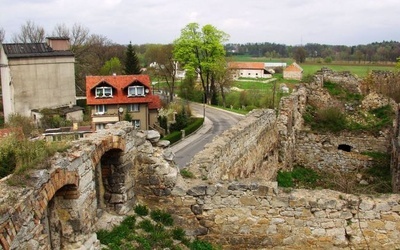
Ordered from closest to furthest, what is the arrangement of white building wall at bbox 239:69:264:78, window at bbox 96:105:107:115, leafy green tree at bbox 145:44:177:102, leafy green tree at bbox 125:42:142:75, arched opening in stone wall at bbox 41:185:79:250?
arched opening in stone wall at bbox 41:185:79:250 < window at bbox 96:105:107:115 < leafy green tree at bbox 125:42:142:75 < leafy green tree at bbox 145:44:177:102 < white building wall at bbox 239:69:264:78

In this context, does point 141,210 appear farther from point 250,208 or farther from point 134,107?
point 134,107

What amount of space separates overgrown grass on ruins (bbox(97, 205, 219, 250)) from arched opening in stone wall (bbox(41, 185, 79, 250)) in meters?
0.88

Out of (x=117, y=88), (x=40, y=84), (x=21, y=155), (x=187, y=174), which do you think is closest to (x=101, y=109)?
(x=117, y=88)

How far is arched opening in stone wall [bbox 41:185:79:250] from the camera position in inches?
271

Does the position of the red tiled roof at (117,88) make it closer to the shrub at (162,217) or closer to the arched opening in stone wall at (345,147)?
the arched opening in stone wall at (345,147)

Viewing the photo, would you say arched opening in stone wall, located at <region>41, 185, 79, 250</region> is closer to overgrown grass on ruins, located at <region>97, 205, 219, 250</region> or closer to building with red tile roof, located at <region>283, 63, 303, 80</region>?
overgrown grass on ruins, located at <region>97, 205, 219, 250</region>

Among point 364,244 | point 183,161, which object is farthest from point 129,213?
point 183,161

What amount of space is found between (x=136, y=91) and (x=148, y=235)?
117ft

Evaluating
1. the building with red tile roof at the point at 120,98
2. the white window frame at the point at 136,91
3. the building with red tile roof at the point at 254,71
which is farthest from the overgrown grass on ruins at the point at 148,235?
the building with red tile roof at the point at 254,71

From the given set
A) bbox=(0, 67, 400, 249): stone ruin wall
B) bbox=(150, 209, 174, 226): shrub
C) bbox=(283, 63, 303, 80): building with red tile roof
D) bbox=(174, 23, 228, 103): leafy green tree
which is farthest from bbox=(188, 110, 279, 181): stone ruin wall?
bbox=(283, 63, 303, 80): building with red tile roof

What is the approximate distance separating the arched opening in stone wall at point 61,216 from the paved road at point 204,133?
61.3 feet

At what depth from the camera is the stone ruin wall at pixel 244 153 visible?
10665mm

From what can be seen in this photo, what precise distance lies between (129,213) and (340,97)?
1749 centimetres

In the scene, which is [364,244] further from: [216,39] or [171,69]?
[171,69]
